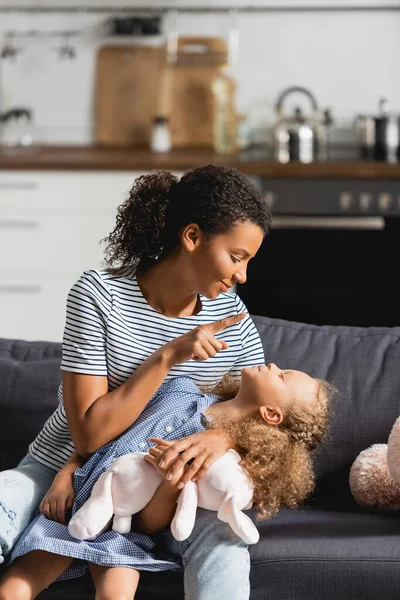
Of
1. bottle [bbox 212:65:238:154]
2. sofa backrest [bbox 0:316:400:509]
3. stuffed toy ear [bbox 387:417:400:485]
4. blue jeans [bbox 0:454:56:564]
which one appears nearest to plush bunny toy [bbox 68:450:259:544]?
blue jeans [bbox 0:454:56:564]

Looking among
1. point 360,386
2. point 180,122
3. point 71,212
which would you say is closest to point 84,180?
point 71,212

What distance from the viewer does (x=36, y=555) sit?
5.88ft

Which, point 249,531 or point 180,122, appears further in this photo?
point 180,122

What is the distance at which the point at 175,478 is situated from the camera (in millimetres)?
1774

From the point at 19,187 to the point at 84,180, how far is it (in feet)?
0.86

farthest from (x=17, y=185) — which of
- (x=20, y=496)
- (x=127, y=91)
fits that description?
(x=20, y=496)

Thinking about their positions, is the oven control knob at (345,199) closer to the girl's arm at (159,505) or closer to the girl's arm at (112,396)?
the girl's arm at (112,396)

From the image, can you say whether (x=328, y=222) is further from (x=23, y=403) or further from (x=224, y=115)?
(x=23, y=403)

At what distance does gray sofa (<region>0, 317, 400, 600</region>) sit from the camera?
1.82m

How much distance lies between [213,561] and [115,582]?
0.57ft

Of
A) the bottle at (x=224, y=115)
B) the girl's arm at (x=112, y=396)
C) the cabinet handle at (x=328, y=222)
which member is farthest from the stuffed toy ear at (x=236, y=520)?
the bottle at (x=224, y=115)

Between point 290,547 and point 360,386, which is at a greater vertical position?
point 360,386

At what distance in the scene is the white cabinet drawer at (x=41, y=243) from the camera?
399cm

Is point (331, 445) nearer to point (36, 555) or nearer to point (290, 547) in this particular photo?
point (290, 547)
